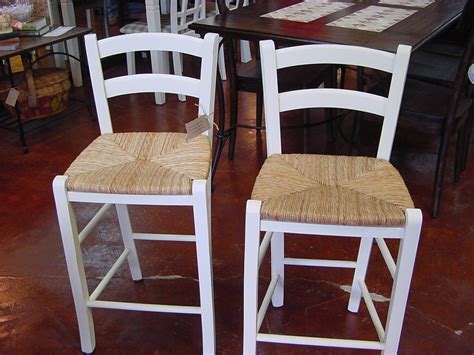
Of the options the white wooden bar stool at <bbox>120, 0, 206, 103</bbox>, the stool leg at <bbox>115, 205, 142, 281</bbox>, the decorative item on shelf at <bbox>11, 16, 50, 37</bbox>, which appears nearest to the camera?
the stool leg at <bbox>115, 205, 142, 281</bbox>

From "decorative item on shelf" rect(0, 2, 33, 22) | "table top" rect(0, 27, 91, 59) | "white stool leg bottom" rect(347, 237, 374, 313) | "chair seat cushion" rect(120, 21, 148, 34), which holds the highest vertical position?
"decorative item on shelf" rect(0, 2, 33, 22)

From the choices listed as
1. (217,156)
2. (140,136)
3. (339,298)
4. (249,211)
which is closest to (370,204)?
(249,211)

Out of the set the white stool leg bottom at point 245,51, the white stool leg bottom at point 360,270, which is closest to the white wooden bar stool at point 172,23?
the white stool leg bottom at point 245,51

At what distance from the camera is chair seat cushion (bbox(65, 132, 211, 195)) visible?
1.31 meters

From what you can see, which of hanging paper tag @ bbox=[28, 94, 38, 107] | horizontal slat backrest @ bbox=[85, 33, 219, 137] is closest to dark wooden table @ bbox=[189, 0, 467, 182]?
horizontal slat backrest @ bbox=[85, 33, 219, 137]

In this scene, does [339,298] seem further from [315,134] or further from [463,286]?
[315,134]

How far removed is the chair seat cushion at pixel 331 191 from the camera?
119 centimetres

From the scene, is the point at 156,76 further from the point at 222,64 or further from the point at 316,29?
the point at 222,64

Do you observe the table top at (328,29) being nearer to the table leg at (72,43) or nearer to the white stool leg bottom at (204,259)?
the white stool leg bottom at (204,259)

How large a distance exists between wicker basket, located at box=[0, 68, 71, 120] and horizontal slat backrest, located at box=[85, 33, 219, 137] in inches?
58.2

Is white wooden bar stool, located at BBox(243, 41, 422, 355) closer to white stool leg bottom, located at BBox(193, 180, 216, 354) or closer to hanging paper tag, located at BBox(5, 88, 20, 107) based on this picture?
white stool leg bottom, located at BBox(193, 180, 216, 354)

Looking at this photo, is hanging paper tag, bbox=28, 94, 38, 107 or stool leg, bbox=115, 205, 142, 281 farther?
hanging paper tag, bbox=28, 94, 38, 107

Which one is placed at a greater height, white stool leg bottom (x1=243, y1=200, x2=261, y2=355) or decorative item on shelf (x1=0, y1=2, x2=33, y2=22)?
decorative item on shelf (x1=0, y1=2, x2=33, y2=22)

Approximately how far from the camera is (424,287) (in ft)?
5.97
